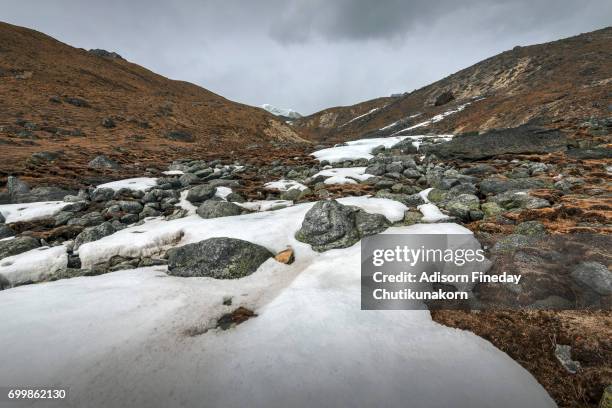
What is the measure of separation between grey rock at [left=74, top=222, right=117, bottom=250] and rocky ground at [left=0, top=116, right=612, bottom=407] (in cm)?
3

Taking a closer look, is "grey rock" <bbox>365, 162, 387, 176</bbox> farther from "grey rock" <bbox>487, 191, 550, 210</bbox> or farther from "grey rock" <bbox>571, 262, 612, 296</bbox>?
"grey rock" <bbox>571, 262, 612, 296</bbox>

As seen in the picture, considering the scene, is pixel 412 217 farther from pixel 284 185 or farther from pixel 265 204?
pixel 284 185

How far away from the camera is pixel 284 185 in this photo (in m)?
12.0

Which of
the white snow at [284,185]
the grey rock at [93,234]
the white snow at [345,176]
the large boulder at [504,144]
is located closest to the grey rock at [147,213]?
the grey rock at [93,234]

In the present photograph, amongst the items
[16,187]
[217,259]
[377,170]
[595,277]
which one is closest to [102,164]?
[16,187]

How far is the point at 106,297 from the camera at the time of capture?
464 cm

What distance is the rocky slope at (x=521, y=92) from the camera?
26.4 meters

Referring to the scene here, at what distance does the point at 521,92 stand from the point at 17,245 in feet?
193

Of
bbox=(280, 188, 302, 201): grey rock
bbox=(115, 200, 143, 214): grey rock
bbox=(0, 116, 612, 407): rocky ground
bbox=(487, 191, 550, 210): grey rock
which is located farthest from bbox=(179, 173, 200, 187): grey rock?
bbox=(487, 191, 550, 210): grey rock

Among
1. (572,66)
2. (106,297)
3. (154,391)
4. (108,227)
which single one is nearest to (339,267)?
(154,391)

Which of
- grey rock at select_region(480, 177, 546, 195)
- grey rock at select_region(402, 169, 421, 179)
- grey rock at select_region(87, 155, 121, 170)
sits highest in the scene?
grey rock at select_region(87, 155, 121, 170)

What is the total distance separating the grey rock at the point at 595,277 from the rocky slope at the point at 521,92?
60.2ft

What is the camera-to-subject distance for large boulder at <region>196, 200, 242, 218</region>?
27.9 feet

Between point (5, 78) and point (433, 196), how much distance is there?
50244mm
